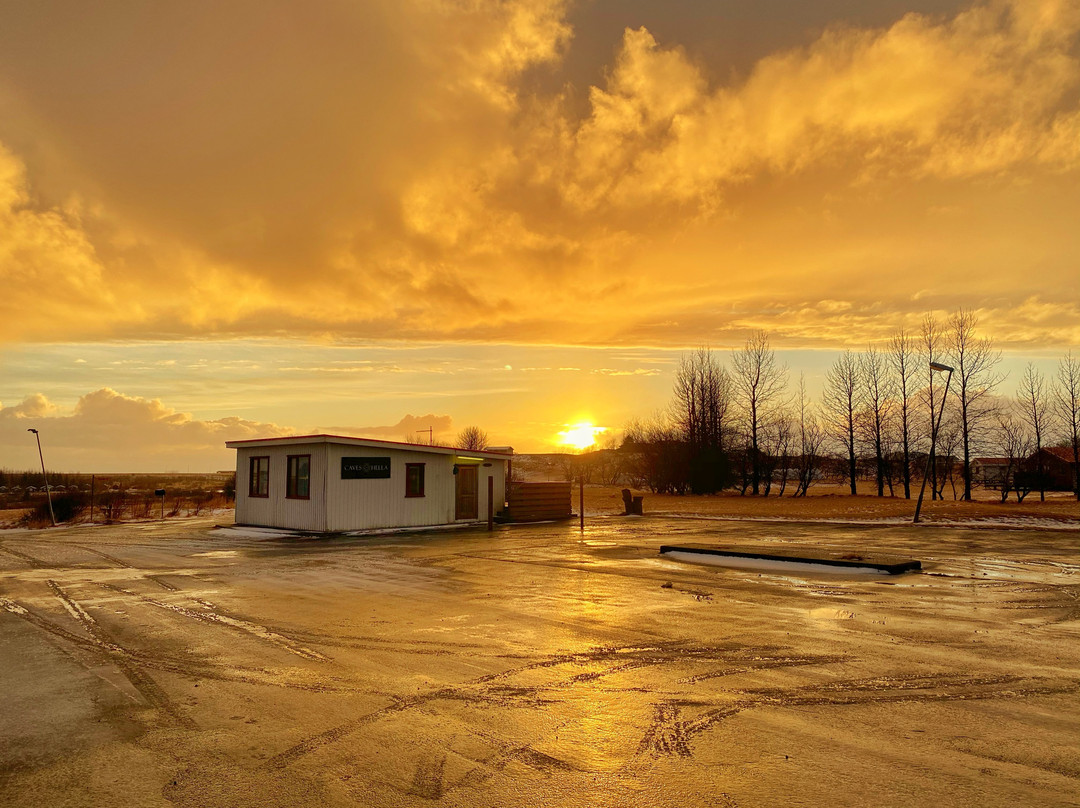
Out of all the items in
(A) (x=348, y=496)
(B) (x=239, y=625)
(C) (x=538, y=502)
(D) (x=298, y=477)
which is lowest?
(B) (x=239, y=625)

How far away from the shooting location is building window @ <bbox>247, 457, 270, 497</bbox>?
25594 millimetres

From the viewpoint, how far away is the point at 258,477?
85.3 feet

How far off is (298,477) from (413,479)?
4143 mm

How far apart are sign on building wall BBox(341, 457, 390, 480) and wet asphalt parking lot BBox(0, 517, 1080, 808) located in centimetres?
1044

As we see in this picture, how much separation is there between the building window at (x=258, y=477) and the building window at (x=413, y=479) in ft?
16.9

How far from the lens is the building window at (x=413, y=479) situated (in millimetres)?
25609

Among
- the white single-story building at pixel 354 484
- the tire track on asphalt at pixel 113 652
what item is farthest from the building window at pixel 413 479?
the tire track on asphalt at pixel 113 652

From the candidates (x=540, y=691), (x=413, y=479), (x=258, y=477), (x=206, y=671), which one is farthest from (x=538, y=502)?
(x=540, y=691)

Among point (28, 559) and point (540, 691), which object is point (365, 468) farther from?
point (540, 691)

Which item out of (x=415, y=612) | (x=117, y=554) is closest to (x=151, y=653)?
(x=415, y=612)

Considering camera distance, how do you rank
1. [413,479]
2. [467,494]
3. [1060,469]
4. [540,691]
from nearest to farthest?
[540,691] < [413,479] < [467,494] < [1060,469]

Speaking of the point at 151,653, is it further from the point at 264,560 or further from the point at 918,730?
the point at 264,560

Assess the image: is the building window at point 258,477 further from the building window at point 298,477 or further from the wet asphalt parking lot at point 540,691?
the wet asphalt parking lot at point 540,691

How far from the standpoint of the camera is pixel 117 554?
1731 cm
